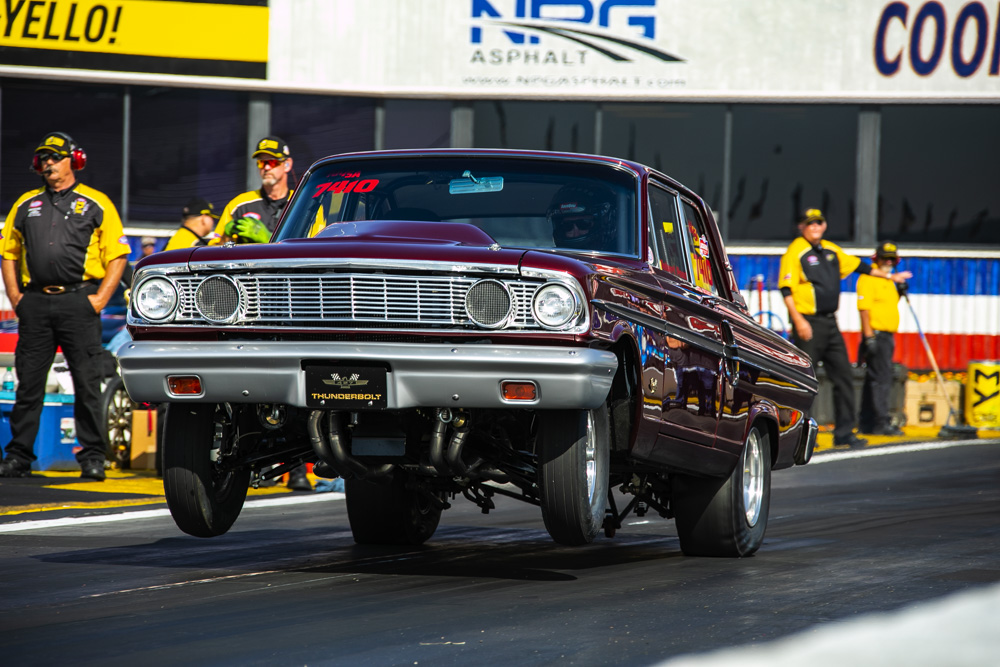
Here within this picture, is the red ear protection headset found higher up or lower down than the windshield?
higher up

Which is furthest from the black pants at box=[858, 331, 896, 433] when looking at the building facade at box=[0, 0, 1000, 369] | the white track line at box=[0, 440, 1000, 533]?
the building facade at box=[0, 0, 1000, 369]

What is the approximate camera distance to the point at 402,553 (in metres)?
7.38

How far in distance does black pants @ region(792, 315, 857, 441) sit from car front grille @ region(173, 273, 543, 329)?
1016 cm

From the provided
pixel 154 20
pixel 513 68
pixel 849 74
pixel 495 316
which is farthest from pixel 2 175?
pixel 495 316

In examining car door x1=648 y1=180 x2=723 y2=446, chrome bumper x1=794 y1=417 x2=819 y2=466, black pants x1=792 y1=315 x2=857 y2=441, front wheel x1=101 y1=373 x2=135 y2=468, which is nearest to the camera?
car door x1=648 y1=180 x2=723 y2=446

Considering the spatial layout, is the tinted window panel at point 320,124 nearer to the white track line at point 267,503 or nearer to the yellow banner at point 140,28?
the yellow banner at point 140,28

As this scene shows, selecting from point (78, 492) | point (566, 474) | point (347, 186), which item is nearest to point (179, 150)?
point (78, 492)

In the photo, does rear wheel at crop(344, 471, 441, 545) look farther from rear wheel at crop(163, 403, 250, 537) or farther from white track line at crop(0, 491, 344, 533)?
white track line at crop(0, 491, 344, 533)

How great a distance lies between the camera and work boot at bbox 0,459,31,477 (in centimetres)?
1090

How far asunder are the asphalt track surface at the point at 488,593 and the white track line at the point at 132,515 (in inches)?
0.9

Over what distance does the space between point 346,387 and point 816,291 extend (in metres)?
10.5

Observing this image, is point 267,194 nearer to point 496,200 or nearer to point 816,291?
point 496,200

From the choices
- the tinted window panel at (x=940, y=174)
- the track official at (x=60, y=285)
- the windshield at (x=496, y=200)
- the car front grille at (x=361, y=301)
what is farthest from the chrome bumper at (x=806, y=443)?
the tinted window panel at (x=940, y=174)

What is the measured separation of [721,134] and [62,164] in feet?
40.4
